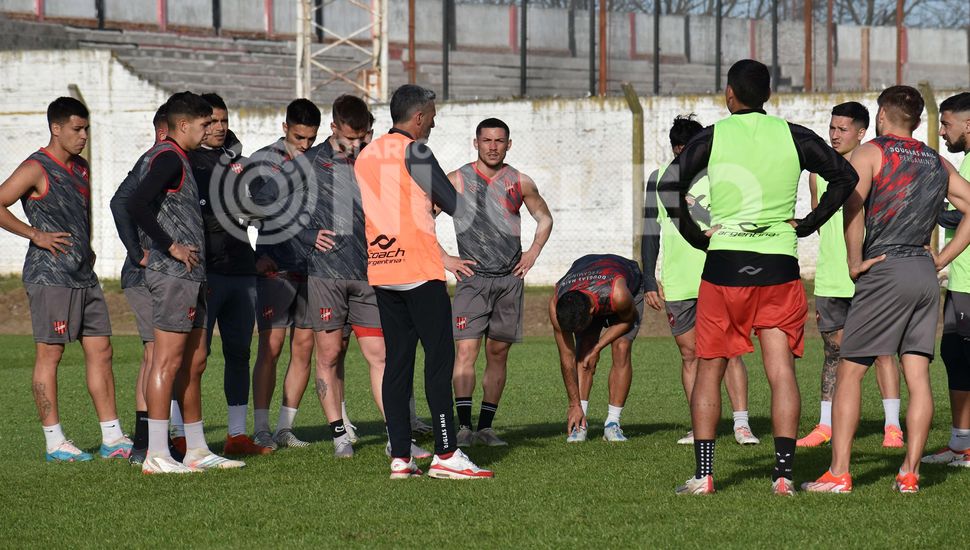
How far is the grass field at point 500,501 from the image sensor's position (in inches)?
216

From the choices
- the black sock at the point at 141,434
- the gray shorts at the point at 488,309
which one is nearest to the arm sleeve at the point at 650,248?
the gray shorts at the point at 488,309

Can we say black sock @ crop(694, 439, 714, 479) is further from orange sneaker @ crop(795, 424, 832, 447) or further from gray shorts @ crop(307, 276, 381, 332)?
gray shorts @ crop(307, 276, 381, 332)

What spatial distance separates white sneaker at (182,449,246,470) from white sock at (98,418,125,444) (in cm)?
86

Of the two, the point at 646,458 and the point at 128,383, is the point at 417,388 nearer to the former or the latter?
the point at 128,383

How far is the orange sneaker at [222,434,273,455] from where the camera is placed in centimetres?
817

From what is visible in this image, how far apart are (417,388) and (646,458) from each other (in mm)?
4969

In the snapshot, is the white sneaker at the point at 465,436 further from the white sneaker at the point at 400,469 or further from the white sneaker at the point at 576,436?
the white sneaker at the point at 400,469

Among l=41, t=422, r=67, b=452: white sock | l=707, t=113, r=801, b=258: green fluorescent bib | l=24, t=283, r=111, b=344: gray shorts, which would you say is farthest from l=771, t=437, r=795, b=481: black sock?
l=41, t=422, r=67, b=452: white sock

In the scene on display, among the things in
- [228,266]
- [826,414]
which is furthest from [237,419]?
[826,414]

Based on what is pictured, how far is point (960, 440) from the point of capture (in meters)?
7.57

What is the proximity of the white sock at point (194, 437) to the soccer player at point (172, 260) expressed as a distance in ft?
0.41

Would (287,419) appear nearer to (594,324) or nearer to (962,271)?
(594,324)

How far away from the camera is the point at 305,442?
28.4ft

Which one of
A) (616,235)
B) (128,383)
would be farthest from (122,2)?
(128,383)
